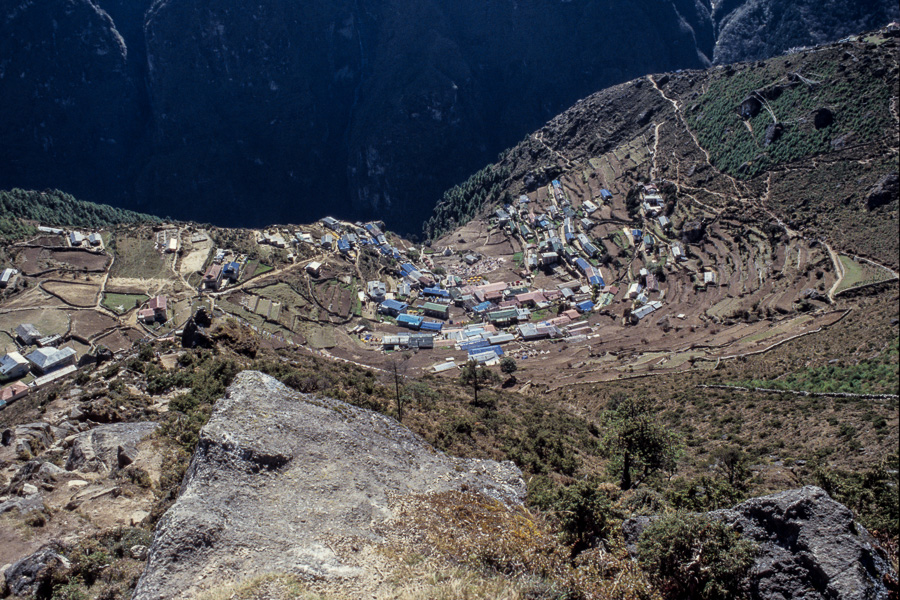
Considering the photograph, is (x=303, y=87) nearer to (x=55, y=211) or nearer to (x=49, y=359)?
(x=55, y=211)

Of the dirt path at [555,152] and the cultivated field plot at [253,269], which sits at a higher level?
the dirt path at [555,152]

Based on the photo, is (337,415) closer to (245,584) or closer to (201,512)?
(201,512)

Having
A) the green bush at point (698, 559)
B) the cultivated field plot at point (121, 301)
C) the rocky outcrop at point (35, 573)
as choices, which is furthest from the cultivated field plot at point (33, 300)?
the green bush at point (698, 559)

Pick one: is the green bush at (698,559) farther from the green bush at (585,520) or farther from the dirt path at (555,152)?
the dirt path at (555,152)

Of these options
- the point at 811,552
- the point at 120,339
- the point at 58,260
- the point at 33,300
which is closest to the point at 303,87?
the point at 58,260

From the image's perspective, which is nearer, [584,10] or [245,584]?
[245,584]

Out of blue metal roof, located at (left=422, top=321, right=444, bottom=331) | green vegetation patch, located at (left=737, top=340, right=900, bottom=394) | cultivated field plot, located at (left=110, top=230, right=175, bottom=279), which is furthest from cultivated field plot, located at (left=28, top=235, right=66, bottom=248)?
green vegetation patch, located at (left=737, top=340, right=900, bottom=394)

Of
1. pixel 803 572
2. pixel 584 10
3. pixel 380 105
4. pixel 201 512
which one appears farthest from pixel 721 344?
pixel 584 10
